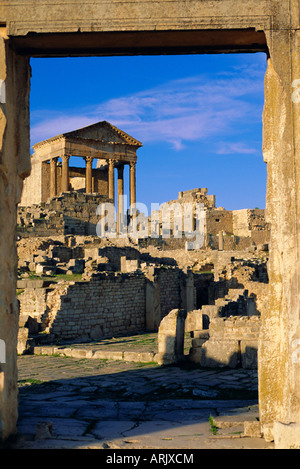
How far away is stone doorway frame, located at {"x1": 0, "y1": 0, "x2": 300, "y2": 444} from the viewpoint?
4.27 m

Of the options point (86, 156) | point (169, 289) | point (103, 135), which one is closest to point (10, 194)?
point (169, 289)

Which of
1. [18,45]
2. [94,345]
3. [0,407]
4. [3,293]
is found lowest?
[94,345]

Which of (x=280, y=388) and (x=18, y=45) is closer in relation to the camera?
(x=280, y=388)

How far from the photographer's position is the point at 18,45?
191 inches

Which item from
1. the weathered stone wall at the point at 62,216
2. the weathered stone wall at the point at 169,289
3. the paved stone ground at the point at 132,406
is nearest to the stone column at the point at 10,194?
the paved stone ground at the point at 132,406

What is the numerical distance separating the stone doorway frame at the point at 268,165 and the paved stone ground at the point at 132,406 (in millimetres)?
501

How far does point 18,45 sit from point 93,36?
744mm

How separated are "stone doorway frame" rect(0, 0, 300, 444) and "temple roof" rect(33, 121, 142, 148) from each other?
36.1 metres

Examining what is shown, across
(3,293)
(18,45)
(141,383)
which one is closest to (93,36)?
(18,45)

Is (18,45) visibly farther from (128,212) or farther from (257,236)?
(257,236)

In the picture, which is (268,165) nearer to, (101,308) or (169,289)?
(101,308)

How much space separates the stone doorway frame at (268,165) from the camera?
4273 mm

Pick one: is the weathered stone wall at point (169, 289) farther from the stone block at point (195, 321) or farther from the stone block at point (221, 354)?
the stone block at point (221, 354)

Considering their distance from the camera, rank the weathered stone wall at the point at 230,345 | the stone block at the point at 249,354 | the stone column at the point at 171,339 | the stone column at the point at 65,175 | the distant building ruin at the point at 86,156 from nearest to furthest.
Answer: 1. the stone block at the point at 249,354
2. the weathered stone wall at the point at 230,345
3. the stone column at the point at 171,339
4. the stone column at the point at 65,175
5. the distant building ruin at the point at 86,156
